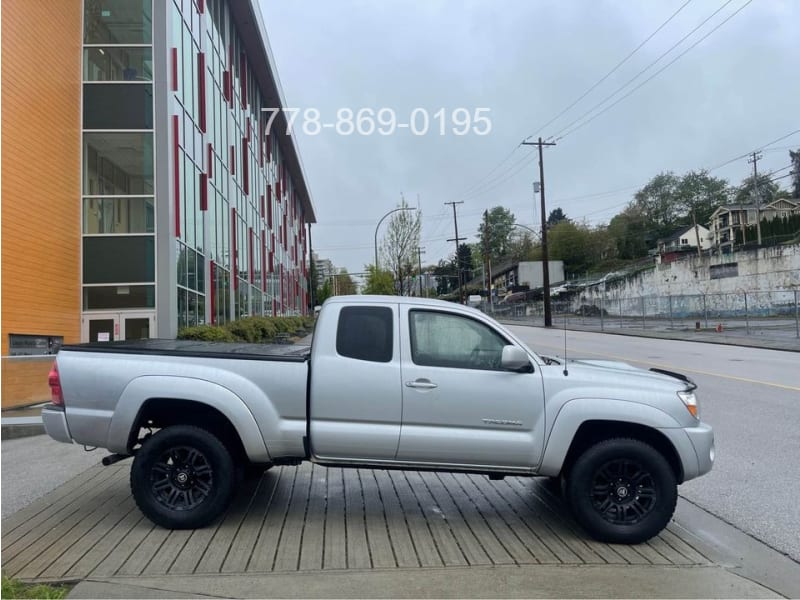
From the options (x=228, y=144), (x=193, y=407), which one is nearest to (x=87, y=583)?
(x=193, y=407)

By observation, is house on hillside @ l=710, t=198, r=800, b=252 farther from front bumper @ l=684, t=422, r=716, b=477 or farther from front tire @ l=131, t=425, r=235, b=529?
front tire @ l=131, t=425, r=235, b=529

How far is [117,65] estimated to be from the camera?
18.2m

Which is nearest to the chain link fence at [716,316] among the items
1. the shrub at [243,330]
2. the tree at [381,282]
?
the tree at [381,282]

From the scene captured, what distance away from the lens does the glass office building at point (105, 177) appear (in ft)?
47.6

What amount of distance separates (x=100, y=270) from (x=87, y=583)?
15.0 meters

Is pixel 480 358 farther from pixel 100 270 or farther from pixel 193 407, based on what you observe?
pixel 100 270

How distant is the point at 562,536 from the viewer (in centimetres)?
523

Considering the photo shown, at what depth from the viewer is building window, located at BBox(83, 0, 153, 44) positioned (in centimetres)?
1845

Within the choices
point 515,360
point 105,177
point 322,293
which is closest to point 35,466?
point 515,360

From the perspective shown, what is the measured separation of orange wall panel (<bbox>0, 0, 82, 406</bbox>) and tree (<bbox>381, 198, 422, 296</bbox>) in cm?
2403

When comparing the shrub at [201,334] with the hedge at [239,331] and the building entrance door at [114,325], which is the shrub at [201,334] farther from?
the building entrance door at [114,325]

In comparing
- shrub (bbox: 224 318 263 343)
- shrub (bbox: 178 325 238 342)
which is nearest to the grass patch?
shrub (bbox: 178 325 238 342)

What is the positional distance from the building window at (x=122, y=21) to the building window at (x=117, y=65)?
0.36 m

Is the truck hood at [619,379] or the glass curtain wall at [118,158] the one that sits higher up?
the glass curtain wall at [118,158]
